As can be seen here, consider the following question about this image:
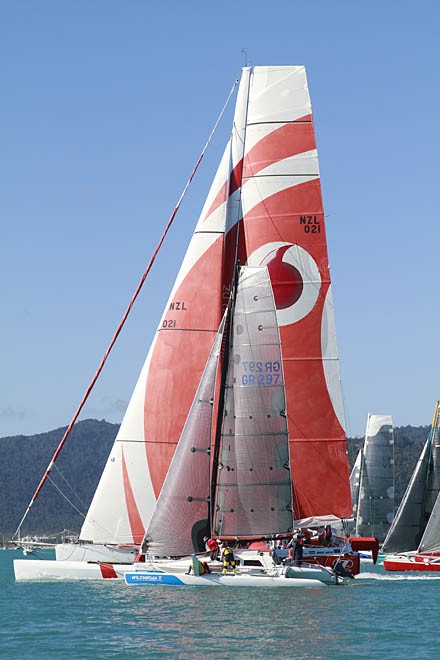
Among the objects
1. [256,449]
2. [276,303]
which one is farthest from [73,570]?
[276,303]

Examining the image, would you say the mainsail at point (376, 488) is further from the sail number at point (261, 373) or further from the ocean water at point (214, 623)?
the sail number at point (261, 373)

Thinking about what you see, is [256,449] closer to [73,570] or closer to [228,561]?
[228,561]

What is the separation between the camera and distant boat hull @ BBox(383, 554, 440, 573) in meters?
51.7

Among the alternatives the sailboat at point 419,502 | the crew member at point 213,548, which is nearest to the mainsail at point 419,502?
the sailboat at point 419,502

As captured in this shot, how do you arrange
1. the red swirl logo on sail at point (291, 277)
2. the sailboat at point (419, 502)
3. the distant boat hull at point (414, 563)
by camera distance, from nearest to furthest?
the red swirl logo on sail at point (291, 277) < the distant boat hull at point (414, 563) < the sailboat at point (419, 502)

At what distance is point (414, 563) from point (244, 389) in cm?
1986

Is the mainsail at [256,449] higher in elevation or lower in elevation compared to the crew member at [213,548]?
higher

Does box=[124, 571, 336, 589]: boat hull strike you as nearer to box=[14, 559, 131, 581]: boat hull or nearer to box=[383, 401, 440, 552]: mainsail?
box=[14, 559, 131, 581]: boat hull

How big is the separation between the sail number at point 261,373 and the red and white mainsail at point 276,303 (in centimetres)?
325

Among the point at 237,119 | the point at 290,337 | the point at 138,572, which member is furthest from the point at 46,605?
the point at 237,119

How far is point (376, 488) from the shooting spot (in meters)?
70.1

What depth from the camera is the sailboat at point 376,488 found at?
69812mm

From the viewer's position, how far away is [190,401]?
Answer: 38.7 m

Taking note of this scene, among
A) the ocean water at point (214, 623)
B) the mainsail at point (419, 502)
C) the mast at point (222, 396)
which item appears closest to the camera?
the ocean water at point (214, 623)
